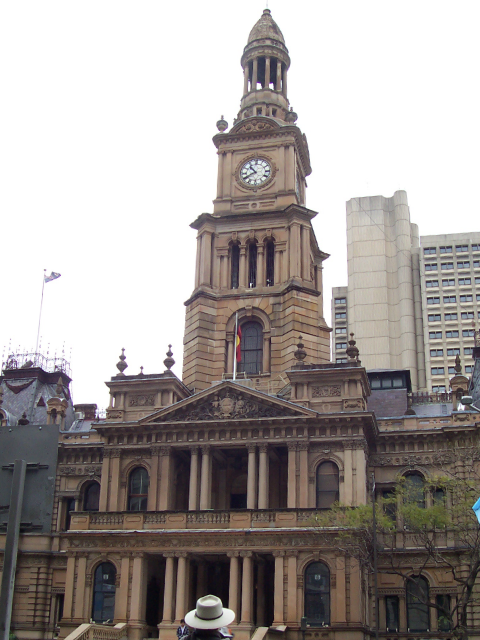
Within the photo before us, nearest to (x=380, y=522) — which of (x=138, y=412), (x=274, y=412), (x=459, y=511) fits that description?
(x=459, y=511)

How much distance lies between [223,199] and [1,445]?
79.1 feet

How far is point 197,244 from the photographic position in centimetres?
6438

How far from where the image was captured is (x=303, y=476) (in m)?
49.0

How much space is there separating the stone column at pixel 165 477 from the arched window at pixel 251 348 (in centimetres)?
1003

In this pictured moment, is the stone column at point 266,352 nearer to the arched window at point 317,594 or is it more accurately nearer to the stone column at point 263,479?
the stone column at point 263,479

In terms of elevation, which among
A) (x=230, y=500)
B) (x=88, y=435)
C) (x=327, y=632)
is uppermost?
(x=88, y=435)

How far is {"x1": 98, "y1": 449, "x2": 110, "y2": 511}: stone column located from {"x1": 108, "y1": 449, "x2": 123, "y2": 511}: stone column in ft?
0.92

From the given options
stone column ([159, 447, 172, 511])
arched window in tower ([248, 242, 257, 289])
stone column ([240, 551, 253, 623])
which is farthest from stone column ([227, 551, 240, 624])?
arched window in tower ([248, 242, 257, 289])

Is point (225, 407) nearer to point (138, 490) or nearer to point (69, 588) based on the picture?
point (138, 490)

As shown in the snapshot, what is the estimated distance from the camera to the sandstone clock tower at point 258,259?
59438 millimetres

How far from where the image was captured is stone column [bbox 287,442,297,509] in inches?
1902

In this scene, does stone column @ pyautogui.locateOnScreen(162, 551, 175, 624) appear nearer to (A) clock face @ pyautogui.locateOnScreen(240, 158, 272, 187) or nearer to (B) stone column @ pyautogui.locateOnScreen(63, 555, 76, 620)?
(B) stone column @ pyautogui.locateOnScreen(63, 555, 76, 620)

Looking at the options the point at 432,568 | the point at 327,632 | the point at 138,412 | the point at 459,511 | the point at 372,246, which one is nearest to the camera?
the point at 459,511

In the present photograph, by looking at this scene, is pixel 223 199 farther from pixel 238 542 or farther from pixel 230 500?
pixel 238 542
